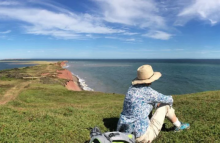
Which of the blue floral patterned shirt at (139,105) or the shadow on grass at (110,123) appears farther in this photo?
the shadow on grass at (110,123)

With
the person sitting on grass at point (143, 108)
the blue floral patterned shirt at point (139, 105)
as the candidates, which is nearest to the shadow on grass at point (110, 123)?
the person sitting on grass at point (143, 108)

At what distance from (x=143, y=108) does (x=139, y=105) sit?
16cm

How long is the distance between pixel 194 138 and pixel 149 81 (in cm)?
255

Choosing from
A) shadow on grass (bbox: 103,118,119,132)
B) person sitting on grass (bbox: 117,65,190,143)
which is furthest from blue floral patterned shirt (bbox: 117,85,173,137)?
shadow on grass (bbox: 103,118,119,132)

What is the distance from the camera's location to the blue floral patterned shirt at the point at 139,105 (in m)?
4.98

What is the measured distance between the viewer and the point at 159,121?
17.3 feet

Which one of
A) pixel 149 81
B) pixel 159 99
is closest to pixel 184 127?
pixel 159 99

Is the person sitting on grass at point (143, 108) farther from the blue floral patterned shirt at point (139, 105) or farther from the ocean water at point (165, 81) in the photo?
the ocean water at point (165, 81)

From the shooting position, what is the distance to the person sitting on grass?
4.99 m

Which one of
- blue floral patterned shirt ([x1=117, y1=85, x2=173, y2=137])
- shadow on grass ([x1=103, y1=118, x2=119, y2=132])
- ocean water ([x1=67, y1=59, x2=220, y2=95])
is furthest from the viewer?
ocean water ([x1=67, y1=59, x2=220, y2=95])

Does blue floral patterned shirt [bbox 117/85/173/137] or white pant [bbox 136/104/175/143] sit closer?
blue floral patterned shirt [bbox 117/85/173/137]

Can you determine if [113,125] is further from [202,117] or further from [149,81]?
[202,117]

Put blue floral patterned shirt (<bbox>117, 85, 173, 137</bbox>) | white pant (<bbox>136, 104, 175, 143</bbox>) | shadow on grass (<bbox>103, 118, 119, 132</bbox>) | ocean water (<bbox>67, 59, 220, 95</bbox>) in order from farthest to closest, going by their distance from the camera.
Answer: ocean water (<bbox>67, 59, 220, 95</bbox>) → shadow on grass (<bbox>103, 118, 119, 132</bbox>) → white pant (<bbox>136, 104, 175, 143</bbox>) → blue floral patterned shirt (<bbox>117, 85, 173, 137</bbox>)

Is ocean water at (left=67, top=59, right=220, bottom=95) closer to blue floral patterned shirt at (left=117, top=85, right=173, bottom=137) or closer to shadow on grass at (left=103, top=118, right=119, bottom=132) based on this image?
shadow on grass at (left=103, top=118, right=119, bottom=132)
